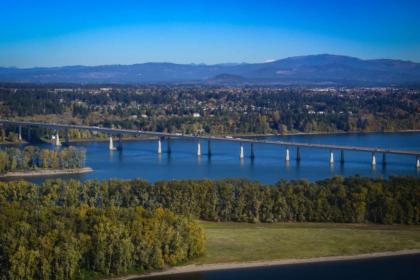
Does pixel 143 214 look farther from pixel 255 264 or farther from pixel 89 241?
pixel 255 264

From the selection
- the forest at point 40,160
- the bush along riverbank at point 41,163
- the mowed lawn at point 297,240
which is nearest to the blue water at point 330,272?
the mowed lawn at point 297,240

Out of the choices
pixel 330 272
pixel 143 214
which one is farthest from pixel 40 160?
pixel 330 272

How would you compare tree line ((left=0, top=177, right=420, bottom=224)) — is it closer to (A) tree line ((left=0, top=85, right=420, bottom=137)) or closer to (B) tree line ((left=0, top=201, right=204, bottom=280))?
(B) tree line ((left=0, top=201, right=204, bottom=280))

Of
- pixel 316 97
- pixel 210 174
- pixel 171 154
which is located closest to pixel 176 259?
pixel 210 174

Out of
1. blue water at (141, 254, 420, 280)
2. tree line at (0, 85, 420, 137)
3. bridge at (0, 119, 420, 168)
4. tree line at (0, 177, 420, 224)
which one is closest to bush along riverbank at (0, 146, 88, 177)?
bridge at (0, 119, 420, 168)

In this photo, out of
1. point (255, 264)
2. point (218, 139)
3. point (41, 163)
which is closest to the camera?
point (255, 264)

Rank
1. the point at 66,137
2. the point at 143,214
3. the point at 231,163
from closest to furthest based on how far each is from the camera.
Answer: the point at 143,214 < the point at 231,163 < the point at 66,137

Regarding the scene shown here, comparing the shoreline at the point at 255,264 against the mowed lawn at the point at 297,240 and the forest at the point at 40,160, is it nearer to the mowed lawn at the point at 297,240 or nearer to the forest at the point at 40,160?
the mowed lawn at the point at 297,240

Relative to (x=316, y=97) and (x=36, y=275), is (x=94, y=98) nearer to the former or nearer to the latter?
(x=316, y=97)
